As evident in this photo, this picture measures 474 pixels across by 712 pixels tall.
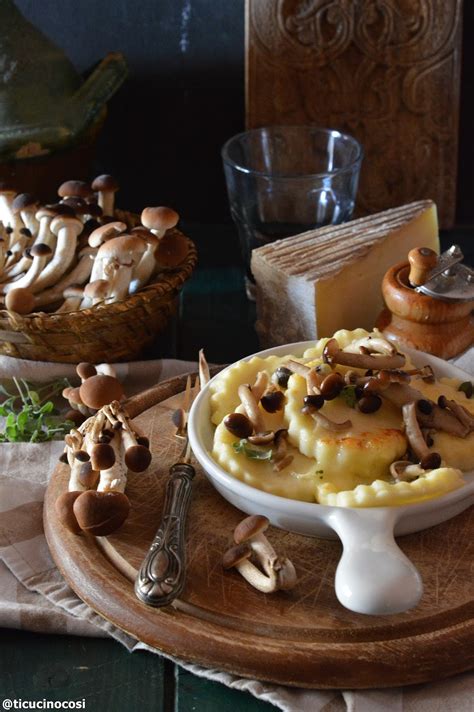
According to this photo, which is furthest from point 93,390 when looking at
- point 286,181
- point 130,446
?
point 286,181

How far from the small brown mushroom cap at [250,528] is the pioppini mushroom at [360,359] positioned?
0.28 m

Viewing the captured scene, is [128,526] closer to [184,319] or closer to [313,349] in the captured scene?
[313,349]

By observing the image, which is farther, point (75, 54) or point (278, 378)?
point (75, 54)

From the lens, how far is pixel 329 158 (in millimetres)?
2230

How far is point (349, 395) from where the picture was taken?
140cm

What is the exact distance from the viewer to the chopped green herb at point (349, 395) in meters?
1.39

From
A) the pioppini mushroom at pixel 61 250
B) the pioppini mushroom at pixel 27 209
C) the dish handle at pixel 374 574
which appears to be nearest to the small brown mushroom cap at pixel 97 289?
the pioppini mushroom at pixel 61 250

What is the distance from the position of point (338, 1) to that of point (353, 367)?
1032mm

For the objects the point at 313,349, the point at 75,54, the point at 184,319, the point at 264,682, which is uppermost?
the point at 75,54

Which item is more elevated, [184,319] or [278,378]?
[278,378]

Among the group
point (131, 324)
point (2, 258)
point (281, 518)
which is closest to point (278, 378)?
point (281, 518)

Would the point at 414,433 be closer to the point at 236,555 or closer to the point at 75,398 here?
the point at 236,555

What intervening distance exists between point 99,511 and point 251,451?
0.21 m

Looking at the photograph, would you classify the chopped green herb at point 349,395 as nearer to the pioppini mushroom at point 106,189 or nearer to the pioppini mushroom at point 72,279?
the pioppini mushroom at point 72,279
